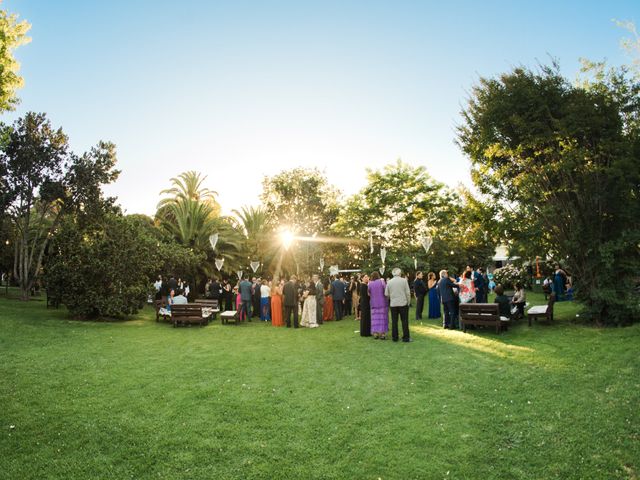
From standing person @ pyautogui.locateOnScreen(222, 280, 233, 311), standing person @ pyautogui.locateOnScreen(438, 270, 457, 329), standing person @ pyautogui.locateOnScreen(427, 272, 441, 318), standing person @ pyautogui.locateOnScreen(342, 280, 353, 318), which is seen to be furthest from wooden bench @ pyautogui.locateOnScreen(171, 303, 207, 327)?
standing person @ pyautogui.locateOnScreen(438, 270, 457, 329)

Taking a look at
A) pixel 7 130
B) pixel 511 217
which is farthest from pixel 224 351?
pixel 7 130

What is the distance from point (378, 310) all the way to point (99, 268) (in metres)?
11.3

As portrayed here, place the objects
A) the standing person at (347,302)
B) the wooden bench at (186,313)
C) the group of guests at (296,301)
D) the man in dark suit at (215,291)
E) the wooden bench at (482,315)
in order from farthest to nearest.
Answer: the man in dark suit at (215,291) < the standing person at (347,302) < the group of guests at (296,301) < the wooden bench at (186,313) < the wooden bench at (482,315)

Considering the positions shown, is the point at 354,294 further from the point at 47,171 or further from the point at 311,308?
the point at 47,171

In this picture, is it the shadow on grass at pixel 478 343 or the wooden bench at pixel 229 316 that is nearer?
the shadow on grass at pixel 478 343

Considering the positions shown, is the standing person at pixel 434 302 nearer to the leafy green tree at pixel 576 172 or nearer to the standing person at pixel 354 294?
the standing person at pixel 354 294

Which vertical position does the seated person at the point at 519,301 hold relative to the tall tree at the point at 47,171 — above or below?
below

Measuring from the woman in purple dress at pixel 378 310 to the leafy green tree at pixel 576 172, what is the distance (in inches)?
178

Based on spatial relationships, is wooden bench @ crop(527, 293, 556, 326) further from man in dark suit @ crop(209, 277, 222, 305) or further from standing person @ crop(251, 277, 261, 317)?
man in dark suit @ crop(209, 277, 222, 305)

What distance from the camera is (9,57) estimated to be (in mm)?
14703

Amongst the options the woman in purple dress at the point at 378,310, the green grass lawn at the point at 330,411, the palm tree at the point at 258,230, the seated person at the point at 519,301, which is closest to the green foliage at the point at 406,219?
the palm tree at the point at 258,230

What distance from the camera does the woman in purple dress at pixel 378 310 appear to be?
492 inches

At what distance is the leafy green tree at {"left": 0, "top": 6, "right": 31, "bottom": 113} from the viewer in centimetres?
1426

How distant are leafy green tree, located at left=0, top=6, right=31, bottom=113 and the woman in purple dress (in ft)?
44.9
